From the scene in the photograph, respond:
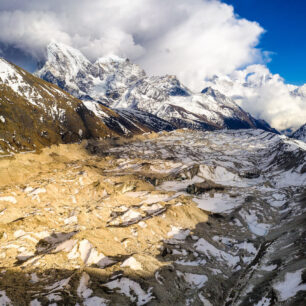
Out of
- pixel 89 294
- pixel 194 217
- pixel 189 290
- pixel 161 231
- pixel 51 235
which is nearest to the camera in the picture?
pixel 89 294

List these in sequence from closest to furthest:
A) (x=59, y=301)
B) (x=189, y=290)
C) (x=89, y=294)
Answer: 1. (x=59, y=301)
2. (x=89, y=294)
3. (x=189, y=290)

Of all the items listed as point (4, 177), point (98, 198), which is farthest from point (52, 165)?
point (98, 198)

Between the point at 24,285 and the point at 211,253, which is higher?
the point at 24,285

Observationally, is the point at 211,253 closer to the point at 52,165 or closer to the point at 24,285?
the point at 24,285

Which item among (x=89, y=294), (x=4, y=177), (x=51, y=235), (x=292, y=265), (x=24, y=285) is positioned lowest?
(x=292, y=265)

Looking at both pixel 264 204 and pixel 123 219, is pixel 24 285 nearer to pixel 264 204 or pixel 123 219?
pixel 123 219

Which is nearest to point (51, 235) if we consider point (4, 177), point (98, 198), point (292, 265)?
point (98, 198)

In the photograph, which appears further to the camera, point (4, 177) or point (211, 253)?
point (4, 177)

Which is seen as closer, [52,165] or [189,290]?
[189,290]

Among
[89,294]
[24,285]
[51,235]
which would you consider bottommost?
[89,294]
